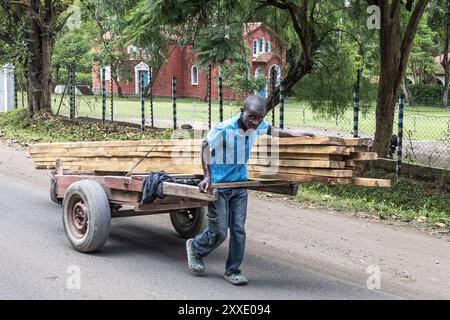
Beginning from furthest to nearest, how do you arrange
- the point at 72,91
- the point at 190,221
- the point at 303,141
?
the point at 72,91 < the point at 190,221 < the point at 303,141

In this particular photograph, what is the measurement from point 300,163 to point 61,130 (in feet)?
52.0

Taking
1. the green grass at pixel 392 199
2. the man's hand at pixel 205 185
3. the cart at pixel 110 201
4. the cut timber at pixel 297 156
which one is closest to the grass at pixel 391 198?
the green grass at pixel 392 199

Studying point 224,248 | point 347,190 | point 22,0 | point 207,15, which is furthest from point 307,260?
point 22,0

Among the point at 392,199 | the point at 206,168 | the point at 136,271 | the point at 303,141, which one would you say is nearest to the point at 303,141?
the point at 303,141

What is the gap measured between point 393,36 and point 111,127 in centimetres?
1041

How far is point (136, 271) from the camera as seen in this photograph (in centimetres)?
659

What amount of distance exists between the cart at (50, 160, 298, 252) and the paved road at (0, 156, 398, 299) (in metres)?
0.27

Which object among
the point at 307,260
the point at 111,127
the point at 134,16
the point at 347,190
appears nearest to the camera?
the point at 307,260

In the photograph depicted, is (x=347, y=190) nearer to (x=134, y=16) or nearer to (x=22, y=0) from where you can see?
(x=134, y=16)

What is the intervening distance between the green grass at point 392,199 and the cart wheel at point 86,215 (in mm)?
4770

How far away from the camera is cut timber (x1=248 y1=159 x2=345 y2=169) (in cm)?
573

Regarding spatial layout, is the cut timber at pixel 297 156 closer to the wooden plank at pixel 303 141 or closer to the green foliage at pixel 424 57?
the wooden plank at pixel 303 141

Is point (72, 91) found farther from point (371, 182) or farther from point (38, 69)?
point (371, 182)
